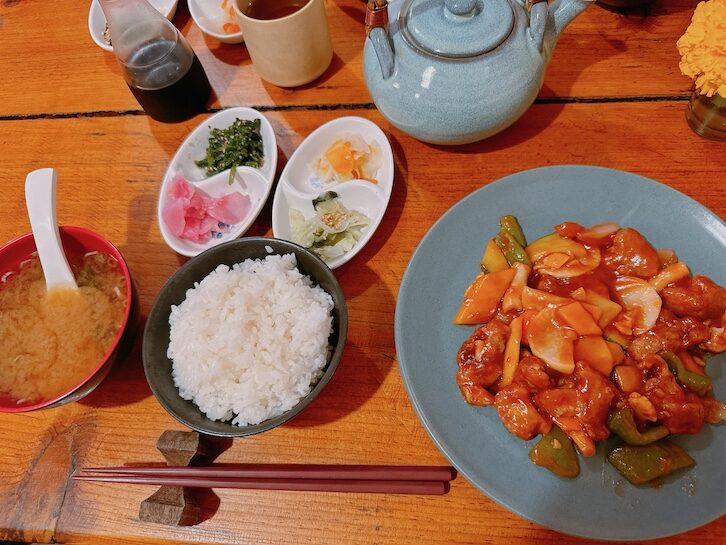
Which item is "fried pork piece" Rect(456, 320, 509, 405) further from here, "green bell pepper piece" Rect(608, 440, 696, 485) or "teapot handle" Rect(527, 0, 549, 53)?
"teapot handle" Rect(527, 0, 549, 53)

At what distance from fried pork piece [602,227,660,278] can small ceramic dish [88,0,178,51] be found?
2008 millimetres

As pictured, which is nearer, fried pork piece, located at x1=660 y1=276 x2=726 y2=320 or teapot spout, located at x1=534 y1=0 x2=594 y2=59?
fried pork piece, located at x1=660 y1=276 x2=726 y2=320

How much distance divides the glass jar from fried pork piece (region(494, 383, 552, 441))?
111 centimetres

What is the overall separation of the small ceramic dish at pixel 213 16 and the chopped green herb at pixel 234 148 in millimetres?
483

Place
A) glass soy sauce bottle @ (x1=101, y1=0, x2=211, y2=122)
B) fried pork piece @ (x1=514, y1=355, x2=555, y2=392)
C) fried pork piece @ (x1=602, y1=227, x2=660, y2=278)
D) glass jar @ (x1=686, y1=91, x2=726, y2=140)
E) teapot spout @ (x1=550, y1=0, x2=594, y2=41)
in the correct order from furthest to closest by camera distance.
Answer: glass soy sauce bottle @ (x1=101, y1=0, x2=211, y2=122), glass jar @ (x1=686, y1=91, x2=726, y2=140), teapot spout @ (x1=550, y1=0, x2=594, y2=41), fried pork piece @ (x1=602, y1=227, x2=660, y2=278), fried pork piece @ (x1=514, y1=355, x2=555, y2=392)

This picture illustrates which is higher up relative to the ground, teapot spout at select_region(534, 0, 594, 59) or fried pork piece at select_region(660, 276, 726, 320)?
teapot spout at select_region(534, 0, 594, 59)

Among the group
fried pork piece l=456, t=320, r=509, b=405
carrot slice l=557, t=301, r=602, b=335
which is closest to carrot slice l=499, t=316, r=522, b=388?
fried pork piece l=456, t=320, r=509, b=405

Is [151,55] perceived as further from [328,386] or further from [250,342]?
[328,386]

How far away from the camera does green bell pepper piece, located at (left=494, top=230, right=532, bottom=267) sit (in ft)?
5.01

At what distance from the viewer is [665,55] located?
1960 mm

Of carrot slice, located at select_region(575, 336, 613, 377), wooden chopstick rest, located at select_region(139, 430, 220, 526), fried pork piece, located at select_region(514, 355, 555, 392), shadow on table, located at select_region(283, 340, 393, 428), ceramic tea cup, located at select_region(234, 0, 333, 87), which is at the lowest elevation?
wooden chopstick rest, located at select_region(139, 430, 220, 526)

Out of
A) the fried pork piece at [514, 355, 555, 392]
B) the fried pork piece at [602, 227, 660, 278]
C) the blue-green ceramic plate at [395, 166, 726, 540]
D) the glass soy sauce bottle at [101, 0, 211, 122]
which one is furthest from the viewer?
the glass soy sauce bottle at [101, 0, 211, 122]

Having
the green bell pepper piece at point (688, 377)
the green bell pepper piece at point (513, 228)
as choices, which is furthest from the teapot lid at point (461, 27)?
the green bell pepper piece at point (688, 377)

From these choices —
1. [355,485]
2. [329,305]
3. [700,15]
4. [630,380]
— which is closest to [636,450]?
[630,380]
